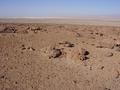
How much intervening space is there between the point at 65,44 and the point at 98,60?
248 centimetres

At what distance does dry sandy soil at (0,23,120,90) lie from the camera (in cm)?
792

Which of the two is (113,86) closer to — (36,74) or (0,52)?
(36,74)

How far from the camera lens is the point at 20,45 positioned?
11961 mm

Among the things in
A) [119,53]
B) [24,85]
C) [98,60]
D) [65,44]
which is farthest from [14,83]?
[119,53]

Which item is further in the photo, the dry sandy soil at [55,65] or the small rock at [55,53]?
the small rock at [55,53]

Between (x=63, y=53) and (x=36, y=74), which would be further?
(x=63, y=53)

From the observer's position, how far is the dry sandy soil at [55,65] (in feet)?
26.0

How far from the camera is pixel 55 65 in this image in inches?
380

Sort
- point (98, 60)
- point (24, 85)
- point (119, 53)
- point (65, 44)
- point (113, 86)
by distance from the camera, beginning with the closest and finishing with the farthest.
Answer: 1. point (24, 85)
2. point (113, 86)
3. point (98, 60)
4. point (119, 53)
5. point (65, 44)

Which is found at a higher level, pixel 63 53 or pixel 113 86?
pixel 63 53

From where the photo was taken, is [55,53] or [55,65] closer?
[55,65]

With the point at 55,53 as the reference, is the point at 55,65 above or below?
below

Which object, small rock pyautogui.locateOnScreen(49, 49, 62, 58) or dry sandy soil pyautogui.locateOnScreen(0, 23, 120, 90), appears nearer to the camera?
dry sandy soil pyautogui.locateOnScreen(0, 23, 120, 90)

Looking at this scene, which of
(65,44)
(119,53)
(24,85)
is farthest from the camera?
(65,44)
